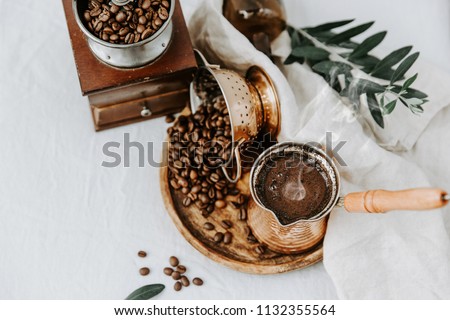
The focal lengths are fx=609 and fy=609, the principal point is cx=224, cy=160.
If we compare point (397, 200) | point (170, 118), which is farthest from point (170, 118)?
point (397, 200)

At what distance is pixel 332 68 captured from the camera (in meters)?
1.31

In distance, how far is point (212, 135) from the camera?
133cm

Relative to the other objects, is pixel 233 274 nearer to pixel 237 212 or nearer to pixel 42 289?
pixel 237 212

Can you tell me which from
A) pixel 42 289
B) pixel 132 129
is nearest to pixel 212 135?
pixel 132 129

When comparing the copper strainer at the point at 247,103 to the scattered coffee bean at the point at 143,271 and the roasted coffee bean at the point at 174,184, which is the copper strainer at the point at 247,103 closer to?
the roasted coffee bean at the point at 174,184

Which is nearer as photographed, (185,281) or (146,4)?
(146,4)

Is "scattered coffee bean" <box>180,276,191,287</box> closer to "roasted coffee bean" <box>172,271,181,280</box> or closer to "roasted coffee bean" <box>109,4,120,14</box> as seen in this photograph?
"roasted coffee bean" <box>172,271,181,280</box>

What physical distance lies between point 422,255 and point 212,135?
507 mm

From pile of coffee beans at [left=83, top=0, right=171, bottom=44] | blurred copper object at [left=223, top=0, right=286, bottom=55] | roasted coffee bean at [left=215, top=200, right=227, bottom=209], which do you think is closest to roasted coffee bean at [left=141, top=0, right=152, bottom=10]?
pile of coffee beans at [left=83, top=0, right=171, bottom=44]

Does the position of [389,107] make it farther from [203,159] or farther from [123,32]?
[123,32]

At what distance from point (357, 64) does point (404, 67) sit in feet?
0.40

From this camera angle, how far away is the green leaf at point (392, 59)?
1.28m

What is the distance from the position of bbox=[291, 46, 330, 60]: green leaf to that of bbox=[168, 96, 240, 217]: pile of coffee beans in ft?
0.64

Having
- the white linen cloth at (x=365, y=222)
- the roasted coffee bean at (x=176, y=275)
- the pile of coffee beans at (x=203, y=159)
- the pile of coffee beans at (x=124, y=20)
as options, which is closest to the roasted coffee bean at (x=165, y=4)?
the pile of coffee beans at (x=124, y=20)
